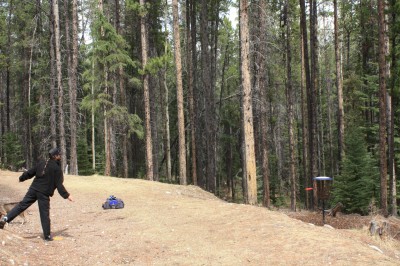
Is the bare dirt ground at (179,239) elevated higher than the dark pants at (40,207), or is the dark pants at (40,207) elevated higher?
the dark pants at (40,207)

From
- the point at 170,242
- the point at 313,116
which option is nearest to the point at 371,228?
the point at 170,242

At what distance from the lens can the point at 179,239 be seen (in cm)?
831

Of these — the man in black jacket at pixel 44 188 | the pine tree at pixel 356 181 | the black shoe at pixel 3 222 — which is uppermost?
the man in black jacket at pixel 44 188

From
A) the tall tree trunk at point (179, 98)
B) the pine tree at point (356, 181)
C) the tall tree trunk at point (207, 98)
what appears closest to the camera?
the tall tree trunk at point (179, 98)

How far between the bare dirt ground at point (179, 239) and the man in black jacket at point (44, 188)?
17.3 inches

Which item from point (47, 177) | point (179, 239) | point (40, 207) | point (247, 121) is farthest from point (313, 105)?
point (40, 207)

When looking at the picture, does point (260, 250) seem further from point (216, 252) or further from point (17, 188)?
point (17, 188)

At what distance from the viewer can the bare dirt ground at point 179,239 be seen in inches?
264

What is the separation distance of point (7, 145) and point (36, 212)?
24.8 metres

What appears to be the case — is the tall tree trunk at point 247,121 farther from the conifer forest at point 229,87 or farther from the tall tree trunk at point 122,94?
the tall tree trunk at point 122,94

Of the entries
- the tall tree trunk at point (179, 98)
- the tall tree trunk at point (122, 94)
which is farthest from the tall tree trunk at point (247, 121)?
the tall tree trunk at point (122, 94)

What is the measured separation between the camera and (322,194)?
12578 millimetres

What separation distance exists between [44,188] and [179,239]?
3.11m

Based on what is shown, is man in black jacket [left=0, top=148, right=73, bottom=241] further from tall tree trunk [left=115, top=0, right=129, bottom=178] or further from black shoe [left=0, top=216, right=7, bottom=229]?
tall tree trunk [left=115, top=0, right=129, bottom=178]
